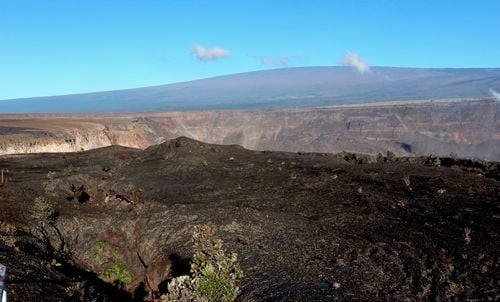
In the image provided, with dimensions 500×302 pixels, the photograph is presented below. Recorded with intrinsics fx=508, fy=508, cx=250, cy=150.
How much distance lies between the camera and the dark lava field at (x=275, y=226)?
34.3 ft

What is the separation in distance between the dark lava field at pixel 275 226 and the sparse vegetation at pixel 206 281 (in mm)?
1894

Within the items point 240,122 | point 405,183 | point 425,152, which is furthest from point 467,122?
point 405,183

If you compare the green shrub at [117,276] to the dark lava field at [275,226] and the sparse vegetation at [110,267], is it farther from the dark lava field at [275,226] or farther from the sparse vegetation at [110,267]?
the dark lava field at [275,226]

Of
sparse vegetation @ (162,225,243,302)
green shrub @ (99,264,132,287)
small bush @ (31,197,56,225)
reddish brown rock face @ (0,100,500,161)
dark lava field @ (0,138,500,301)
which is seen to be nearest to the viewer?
sparse vegetation @ (162,225,243,302)

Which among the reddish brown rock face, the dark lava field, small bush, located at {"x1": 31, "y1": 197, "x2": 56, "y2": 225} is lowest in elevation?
the reddish brown rock face

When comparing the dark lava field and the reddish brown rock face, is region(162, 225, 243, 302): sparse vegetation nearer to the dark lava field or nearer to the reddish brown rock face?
the dark lava field

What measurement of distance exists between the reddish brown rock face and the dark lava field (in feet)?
120

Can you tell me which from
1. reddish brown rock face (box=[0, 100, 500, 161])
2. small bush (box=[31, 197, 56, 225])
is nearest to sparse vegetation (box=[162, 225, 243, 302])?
small bush (box=[31, 197, 56, 225])

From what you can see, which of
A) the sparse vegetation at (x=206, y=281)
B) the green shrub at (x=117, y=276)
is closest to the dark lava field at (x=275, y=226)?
the green shrub at (x=117, y=276)

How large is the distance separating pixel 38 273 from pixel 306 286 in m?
5.40

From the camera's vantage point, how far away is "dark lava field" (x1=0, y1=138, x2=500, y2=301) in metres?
10.4

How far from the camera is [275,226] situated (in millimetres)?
14867

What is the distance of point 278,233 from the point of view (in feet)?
46.8

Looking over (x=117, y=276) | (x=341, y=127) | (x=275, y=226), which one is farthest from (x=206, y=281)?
(x=341, y=127)
